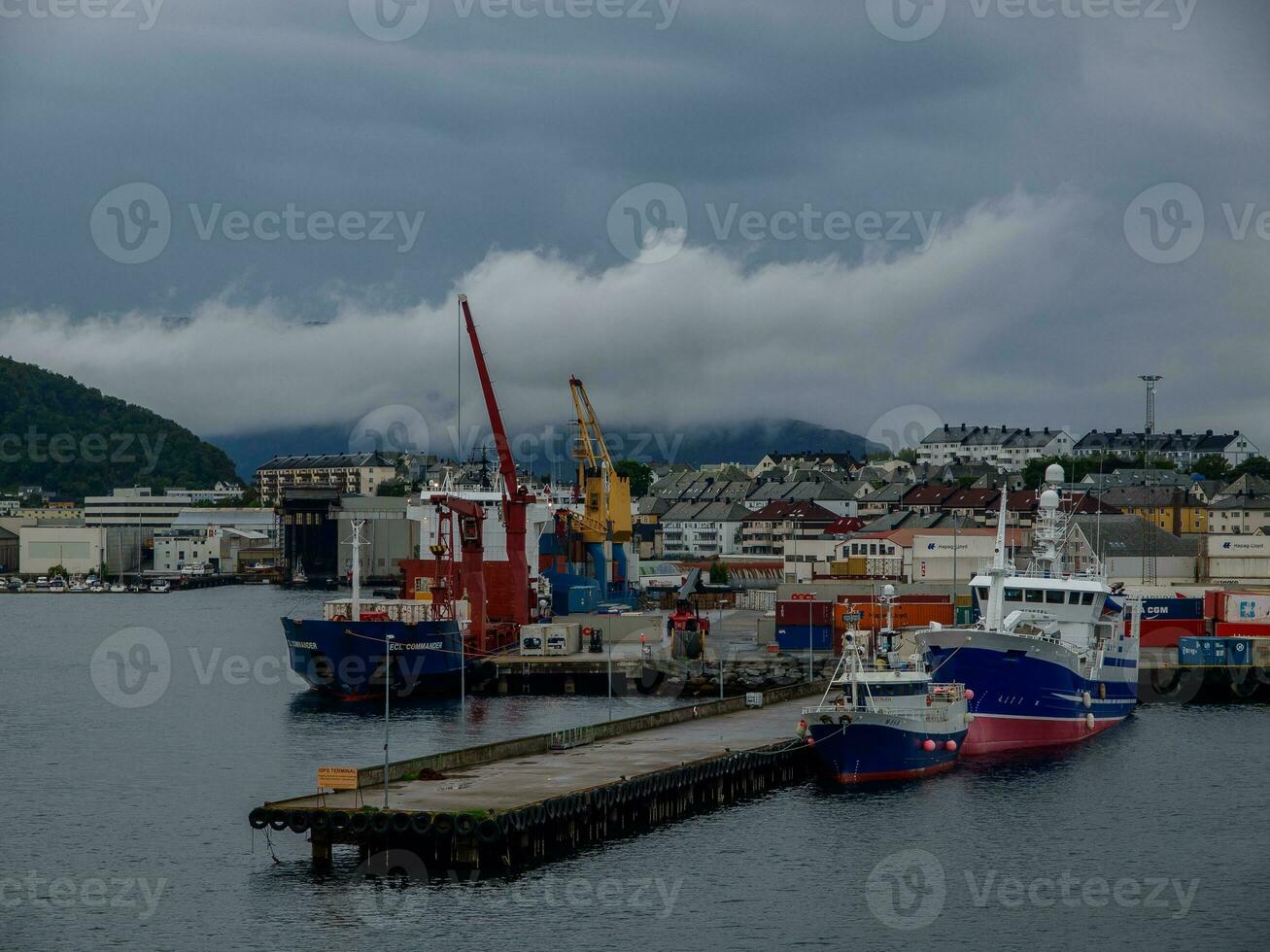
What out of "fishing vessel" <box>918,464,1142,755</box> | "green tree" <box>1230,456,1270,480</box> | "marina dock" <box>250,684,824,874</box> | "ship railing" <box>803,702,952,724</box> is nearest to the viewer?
"marina dock" <box>250,684,824,874</box>

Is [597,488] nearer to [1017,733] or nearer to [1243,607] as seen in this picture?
[1243,607]

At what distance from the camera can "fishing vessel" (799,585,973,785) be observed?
50.1 meters

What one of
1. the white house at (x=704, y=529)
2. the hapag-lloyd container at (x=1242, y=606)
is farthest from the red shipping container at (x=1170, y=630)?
the white house at (x=704, y=529)

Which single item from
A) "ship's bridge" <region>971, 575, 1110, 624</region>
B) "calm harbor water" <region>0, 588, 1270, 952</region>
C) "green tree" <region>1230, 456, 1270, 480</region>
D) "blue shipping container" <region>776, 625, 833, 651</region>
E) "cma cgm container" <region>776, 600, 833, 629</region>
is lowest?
"calm harbor water" <region>0, 588, 1270, 952</region>

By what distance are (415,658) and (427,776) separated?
1232 inches

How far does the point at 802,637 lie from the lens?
8425 cm

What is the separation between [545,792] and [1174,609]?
54.4 metres

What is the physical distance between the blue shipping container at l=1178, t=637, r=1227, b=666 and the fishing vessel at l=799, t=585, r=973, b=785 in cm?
2923

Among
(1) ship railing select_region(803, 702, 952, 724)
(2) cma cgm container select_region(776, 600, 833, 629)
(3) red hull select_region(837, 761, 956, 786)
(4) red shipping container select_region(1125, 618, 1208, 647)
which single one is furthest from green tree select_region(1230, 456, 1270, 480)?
(3) red hull select_region(837, 761, 956, 786)

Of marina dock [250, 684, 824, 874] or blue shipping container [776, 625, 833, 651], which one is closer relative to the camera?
marina dock [250, 684, 824, 874]

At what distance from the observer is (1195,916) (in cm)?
3684

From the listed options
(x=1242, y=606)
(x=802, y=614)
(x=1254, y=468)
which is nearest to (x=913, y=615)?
(x=802, y=614)

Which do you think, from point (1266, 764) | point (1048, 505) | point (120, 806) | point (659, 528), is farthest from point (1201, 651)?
point (659, 528)

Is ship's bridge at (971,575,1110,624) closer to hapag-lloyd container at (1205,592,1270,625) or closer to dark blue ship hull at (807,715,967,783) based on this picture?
dark blue ship hull at (807,715,967,783)
